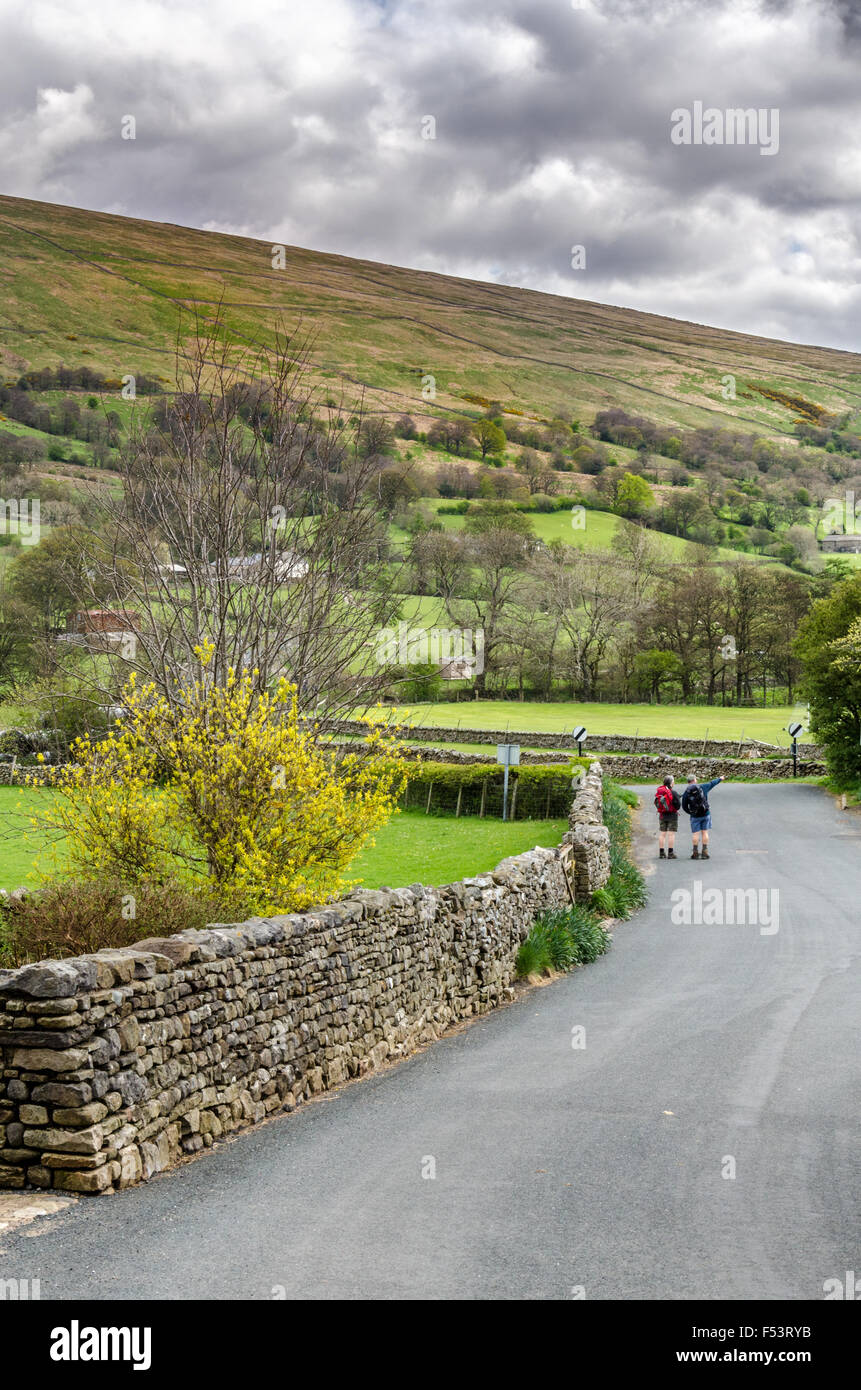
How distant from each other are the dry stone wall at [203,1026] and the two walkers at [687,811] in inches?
612

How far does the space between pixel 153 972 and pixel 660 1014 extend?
343 inches

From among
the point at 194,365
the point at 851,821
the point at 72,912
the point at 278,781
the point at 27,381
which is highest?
the point at 27,381

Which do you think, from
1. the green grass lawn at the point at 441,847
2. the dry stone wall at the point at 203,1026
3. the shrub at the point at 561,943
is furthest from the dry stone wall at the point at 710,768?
the dry stone wall at the point at 203,1026

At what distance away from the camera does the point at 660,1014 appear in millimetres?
15266

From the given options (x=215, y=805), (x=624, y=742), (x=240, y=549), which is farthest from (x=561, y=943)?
(x=624, y=742)

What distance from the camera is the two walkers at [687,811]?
98.0 feet

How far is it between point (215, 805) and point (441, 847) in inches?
727

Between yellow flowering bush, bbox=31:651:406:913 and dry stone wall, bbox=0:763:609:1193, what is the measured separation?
109 cm

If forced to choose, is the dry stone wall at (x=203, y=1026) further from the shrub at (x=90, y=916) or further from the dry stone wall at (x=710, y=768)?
the dry stone wall at (x=710, y=768)

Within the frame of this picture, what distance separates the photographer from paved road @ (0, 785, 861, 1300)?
634 centimetres

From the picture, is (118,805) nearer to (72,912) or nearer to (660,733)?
(72,912)

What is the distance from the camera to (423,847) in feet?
104
